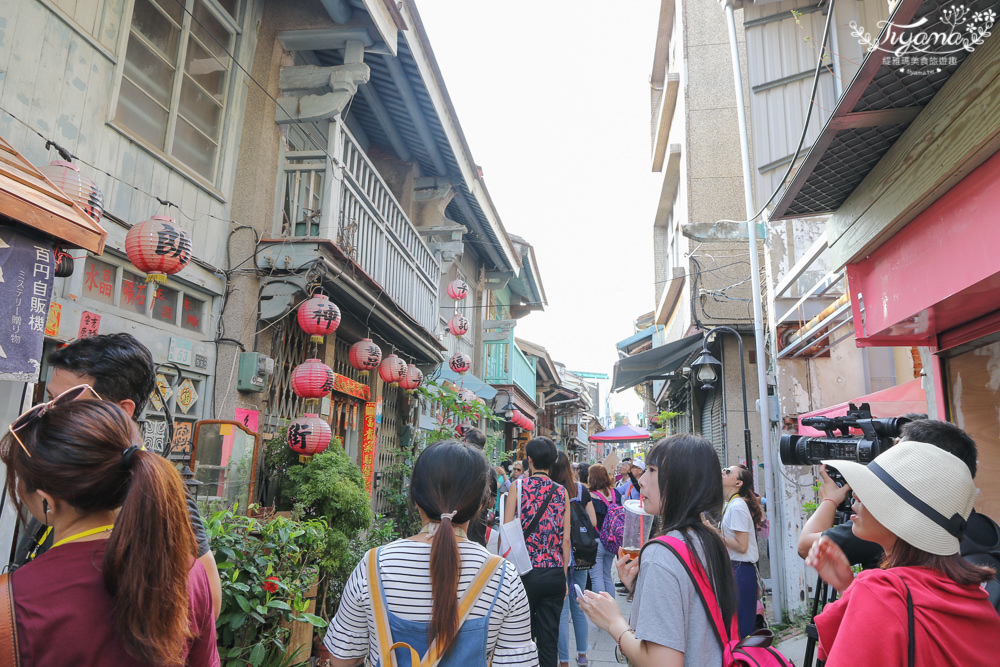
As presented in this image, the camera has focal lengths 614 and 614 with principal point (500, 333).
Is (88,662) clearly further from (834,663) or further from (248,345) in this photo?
(248,345)

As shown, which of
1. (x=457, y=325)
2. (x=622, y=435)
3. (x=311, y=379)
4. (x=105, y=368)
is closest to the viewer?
(x=105, y=368)

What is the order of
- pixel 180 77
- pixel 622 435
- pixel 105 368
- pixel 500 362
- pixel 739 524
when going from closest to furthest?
1. pixel 105 368
2. pixel 739 524
3. pixel 180 77
4. pixel 500 362
5. pixel 622 435

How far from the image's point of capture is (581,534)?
5219mm

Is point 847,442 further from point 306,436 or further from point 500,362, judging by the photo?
point 500,362

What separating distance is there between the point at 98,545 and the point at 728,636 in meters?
1.79

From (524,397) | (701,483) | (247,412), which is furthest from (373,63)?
(524,397)

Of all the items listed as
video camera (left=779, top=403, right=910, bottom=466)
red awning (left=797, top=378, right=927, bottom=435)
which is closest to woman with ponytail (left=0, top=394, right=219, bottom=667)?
video camera (left=779, top=403, right=910, bottom=466)

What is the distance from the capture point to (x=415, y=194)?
1075 cm

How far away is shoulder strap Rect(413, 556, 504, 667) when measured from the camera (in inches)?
71.6

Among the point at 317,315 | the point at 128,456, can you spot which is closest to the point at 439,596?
the point at 128,456

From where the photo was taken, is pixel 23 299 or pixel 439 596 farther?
pixel 23 299

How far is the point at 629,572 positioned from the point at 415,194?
30.5 ft

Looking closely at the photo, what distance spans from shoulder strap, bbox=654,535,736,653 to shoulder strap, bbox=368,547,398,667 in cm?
88

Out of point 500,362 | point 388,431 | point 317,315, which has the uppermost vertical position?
point 500,362
